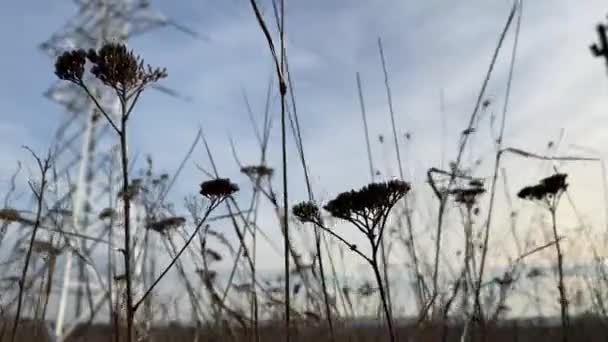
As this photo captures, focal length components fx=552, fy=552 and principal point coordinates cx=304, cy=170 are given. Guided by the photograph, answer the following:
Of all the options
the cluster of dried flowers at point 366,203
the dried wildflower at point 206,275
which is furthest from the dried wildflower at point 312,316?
the cluster of dried flowers at point 366,203

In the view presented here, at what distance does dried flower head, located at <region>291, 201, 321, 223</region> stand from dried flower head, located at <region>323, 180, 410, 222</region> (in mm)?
108

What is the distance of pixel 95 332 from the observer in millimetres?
3879

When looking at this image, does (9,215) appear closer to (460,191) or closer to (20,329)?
(20,329)

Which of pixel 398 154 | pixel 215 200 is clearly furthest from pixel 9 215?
pixel 398 154

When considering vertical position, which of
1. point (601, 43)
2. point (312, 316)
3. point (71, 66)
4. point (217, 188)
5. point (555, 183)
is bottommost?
point (312, 316)

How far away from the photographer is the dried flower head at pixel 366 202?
1678 millimetres

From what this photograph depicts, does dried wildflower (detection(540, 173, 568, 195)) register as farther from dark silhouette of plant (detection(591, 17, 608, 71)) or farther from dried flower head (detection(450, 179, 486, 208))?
dark silhouette of plant (detection(591, 17, 608, 71))

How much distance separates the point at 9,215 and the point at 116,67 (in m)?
0.84

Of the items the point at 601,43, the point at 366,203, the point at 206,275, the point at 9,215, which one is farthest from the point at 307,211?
the point at 601,43

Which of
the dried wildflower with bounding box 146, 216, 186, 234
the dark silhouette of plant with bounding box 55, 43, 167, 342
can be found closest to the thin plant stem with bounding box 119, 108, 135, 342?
the dark silhouette of plant with bounding box 55, 43, 167, 342

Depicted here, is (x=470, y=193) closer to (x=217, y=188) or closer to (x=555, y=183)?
(x=555, y=183)

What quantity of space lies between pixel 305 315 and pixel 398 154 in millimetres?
822

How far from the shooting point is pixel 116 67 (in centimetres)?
150

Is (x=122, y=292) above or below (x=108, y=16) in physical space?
below
